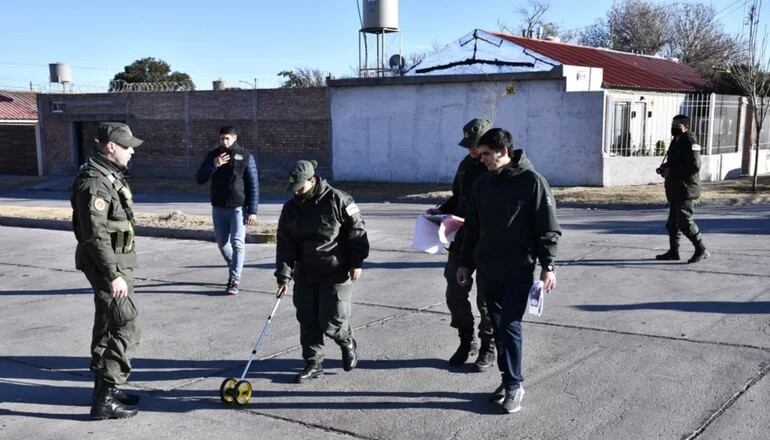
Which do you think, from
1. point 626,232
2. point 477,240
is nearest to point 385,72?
point 626,232

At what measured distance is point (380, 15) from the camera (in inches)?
1196

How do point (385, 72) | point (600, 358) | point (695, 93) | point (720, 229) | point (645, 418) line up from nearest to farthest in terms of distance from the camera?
point (645, 418)
point (600, 358)
point (720, 229)
point (695, 93)
point (385, 72)

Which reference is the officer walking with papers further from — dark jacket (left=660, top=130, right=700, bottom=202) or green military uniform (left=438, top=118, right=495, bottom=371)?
dark jacket (left=660, top=130, right=700, bottom=202)

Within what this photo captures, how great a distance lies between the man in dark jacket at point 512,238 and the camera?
16.1 feet

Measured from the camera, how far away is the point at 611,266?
9883 millimetres

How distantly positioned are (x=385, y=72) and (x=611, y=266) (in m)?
19.1

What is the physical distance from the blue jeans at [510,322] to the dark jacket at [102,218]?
2.45 m

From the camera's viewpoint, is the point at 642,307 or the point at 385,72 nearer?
the point at 642,307

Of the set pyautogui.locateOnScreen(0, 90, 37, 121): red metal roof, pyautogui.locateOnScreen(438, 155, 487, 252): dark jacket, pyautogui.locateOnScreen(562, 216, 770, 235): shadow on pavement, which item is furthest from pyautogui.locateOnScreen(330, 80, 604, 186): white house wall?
pyautogui.locateOnScreen(0, 90, 37, 121): red metal roof

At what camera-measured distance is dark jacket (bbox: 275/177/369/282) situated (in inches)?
221

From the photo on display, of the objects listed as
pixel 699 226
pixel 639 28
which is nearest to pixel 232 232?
pixel 699 226

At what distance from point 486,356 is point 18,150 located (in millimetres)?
32831

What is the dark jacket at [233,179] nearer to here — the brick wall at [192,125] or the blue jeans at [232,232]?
the blue jeans at [232,232]

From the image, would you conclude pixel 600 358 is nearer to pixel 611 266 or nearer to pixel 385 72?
pixel 611 266
